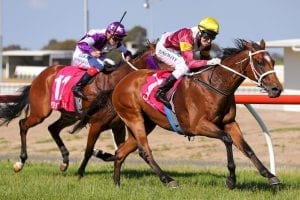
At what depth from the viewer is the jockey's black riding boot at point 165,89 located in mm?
8344

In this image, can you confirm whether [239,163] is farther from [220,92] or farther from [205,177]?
[220,92]

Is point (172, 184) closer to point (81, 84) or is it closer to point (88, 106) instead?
point (88, 106)

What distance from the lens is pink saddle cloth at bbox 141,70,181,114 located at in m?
8.53

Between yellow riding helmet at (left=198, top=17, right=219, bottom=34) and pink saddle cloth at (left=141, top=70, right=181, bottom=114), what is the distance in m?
0.76

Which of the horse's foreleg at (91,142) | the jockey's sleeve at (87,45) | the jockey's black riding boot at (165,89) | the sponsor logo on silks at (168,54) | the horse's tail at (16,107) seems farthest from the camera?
the horse's tail at (16,107)

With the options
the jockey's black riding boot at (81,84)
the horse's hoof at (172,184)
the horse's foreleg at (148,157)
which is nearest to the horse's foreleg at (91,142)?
the jockey's black riding boot at (81,84)

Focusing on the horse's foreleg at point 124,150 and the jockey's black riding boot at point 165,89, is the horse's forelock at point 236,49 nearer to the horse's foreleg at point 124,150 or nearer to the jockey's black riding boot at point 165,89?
the jockey's black riding boot at point 165,89

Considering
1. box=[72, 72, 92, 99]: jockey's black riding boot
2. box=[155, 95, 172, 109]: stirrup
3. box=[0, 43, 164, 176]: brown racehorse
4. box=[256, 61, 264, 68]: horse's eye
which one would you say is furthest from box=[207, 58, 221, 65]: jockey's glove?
box=[72, 72, 92, 99]: jockey's black riding boot

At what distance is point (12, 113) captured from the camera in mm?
11336

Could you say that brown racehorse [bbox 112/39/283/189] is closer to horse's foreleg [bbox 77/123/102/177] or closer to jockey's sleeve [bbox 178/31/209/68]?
jockey's sleeve [bbox 178/31/209/68]

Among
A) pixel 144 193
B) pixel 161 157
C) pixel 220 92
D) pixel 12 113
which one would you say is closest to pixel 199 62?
pixel 220 92

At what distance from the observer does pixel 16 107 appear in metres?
11.3

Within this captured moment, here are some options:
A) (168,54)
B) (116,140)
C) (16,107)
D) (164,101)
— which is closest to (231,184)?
(164,101)

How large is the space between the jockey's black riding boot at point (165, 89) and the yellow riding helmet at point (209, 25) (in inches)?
26.4
